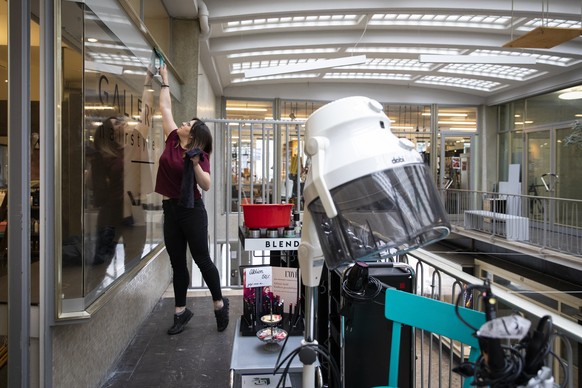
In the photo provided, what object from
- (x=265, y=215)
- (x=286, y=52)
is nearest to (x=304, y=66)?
(x=286, y=52)

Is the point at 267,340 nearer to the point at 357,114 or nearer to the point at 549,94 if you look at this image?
the point at 357,114

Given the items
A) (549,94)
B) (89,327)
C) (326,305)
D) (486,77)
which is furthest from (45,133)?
(549,94)

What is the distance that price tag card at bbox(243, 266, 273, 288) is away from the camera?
207 centimetres

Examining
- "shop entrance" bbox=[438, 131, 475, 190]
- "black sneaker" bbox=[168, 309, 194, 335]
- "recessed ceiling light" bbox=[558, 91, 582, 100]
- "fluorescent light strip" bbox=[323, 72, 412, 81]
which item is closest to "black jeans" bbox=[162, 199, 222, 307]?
"black sneaker" bbox=[168, 309, 194, 335]

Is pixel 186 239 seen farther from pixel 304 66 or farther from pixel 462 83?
pixel 462 83

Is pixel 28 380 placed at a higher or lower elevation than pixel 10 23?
lower

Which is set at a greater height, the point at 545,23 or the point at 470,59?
the point at 545,23

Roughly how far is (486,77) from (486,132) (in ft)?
8.48

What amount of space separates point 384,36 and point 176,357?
6432mm

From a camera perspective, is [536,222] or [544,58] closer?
[536,222]

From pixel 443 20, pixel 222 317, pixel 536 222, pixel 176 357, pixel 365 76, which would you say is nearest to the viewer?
pixel 176 357

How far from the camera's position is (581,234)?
6.59 metres

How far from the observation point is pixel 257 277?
2.09 metres

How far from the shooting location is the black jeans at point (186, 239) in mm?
2580
